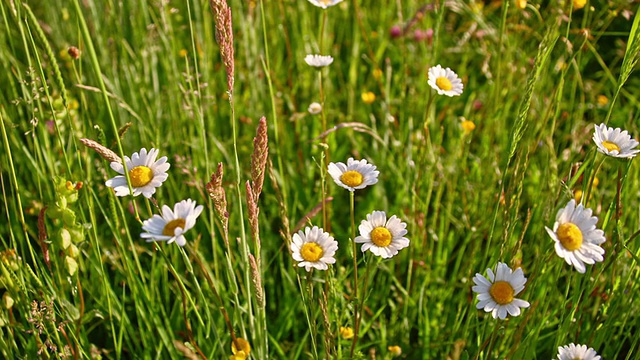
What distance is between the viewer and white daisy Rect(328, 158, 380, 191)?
1125mm

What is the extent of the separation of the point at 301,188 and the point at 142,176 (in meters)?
0.87

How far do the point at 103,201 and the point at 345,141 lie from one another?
→ 865 millimetres

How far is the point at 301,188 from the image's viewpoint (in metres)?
1.82

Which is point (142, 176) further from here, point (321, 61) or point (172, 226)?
point (321, 61)

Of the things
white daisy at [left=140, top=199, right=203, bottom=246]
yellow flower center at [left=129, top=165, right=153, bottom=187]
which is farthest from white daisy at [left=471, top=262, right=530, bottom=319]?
yellow flower center at [left=129, top=165, right=153, bottom=187]

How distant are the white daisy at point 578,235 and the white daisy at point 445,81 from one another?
1.99ft

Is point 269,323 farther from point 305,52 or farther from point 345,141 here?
point 305,52

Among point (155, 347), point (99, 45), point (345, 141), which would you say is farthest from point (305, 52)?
point (155, 347)

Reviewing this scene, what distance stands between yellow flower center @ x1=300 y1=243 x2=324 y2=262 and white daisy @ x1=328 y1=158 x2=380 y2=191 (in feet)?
0.46

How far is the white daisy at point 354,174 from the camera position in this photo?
1.12 m

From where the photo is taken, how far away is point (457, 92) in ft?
4.89

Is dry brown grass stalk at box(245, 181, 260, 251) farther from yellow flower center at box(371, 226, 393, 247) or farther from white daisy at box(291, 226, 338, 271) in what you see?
yellow flower center at box(371, 226, 393, 247)

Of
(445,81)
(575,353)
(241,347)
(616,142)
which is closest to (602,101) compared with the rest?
(445,81)

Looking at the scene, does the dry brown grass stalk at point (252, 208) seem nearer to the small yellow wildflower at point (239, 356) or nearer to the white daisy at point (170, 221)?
the white daisy at point (170, 221)
